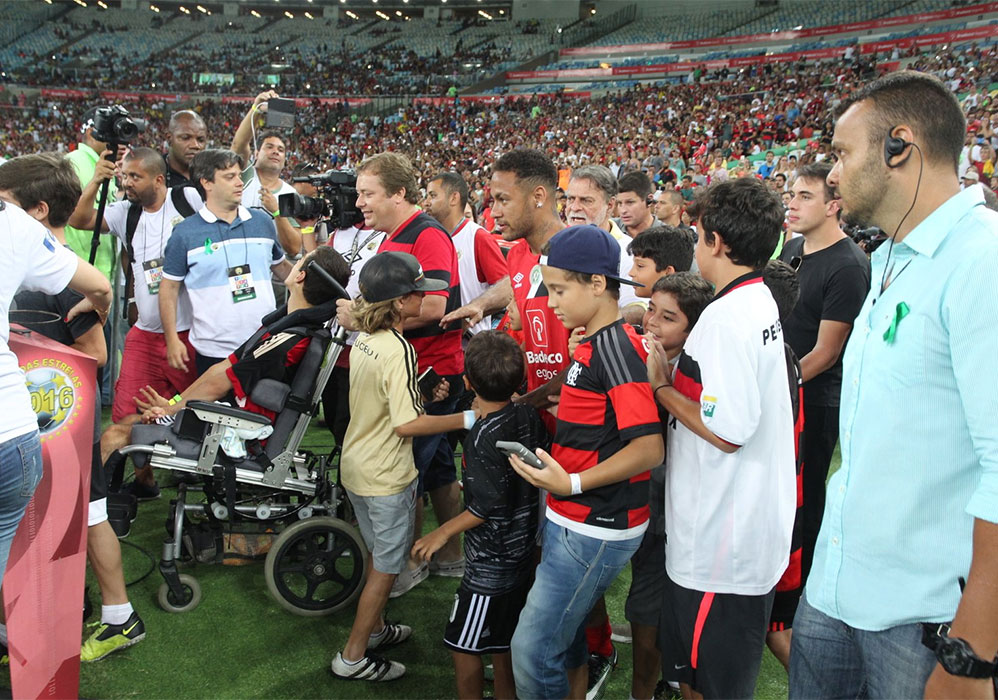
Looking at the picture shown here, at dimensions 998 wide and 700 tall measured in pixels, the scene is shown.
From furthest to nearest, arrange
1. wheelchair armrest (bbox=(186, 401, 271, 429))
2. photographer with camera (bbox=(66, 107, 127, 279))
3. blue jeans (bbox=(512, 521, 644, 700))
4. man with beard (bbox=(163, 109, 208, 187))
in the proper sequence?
man with beard (bbox=(163, 109, 208, 187)) < photographer with camera (bbox=(66, 107, 127, 279)) < wheelchair armrest (bbox=(186, 401, 271, 429)) < blue jeans (bbox=(512, 521, 644, 700))

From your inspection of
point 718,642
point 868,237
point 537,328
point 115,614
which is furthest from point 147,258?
point 868,237

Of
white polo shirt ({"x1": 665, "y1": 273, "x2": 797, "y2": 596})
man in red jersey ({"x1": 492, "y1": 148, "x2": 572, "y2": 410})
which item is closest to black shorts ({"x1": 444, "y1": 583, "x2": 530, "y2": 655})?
white polo shirt ({"x1": 665, "y1": 273, "x2": 797, "y2": 596})

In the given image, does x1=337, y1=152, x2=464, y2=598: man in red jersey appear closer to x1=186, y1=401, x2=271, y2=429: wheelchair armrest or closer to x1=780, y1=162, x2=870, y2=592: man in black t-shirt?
x1=186, y1=401, x2=271, y2=429: wheelchair armrest

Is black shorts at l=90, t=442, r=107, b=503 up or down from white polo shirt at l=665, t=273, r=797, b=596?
down

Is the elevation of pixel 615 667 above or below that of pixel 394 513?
below

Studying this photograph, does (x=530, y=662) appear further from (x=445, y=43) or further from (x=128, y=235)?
(x=445, y=43)

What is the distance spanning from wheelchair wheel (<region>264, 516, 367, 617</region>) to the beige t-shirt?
1.33 feet

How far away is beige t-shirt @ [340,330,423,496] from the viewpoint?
2.65 m

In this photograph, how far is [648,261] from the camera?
2.92 metres

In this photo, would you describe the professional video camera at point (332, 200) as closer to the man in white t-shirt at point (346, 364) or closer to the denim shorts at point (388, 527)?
the man in white t-shirt at point (346, 364)

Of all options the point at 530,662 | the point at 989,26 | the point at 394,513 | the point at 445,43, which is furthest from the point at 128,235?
the point at 445,43

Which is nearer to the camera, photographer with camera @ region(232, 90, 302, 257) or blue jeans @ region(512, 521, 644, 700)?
blue jeans @ region(512, 521, 644, 700)

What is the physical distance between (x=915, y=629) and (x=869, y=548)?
0.50 feet

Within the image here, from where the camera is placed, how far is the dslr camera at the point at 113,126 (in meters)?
3.64
